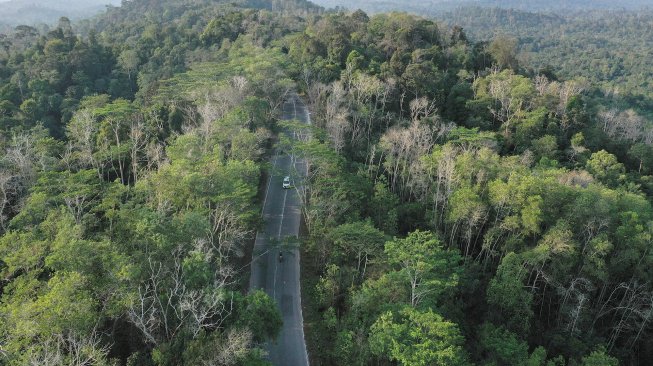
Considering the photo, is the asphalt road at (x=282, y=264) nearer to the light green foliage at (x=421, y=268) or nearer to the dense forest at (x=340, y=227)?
the dense forest at (x=340, y=227)

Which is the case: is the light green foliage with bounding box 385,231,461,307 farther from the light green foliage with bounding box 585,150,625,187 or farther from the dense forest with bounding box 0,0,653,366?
the light green foliage with bounding box 585,150,625,187

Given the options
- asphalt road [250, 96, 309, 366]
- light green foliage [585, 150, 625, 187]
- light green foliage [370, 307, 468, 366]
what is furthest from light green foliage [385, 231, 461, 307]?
light green foliage [585, 150, 625, 187]

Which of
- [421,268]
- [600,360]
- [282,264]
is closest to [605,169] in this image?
[600,360]

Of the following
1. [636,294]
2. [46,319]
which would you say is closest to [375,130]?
[636,294]

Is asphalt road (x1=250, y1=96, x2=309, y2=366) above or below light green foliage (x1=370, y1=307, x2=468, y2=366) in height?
below

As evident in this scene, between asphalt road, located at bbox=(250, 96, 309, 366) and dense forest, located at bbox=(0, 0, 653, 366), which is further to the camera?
asphalt road, located at bbox=(250, 96, 309, 366)

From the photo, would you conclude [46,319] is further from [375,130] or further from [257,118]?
[375,130]
